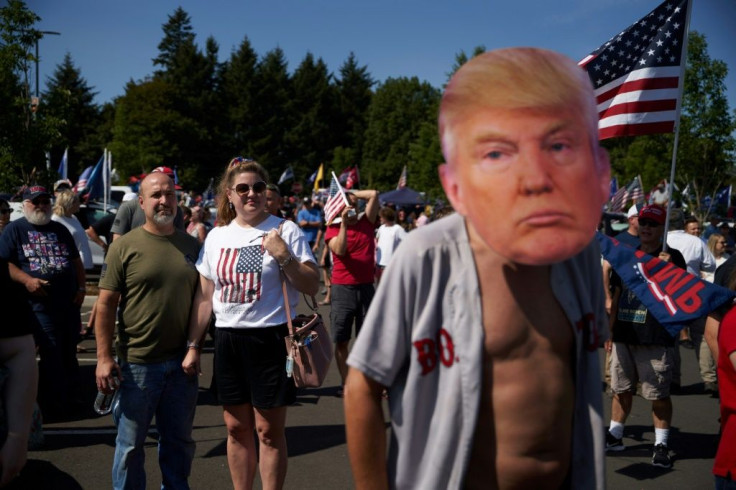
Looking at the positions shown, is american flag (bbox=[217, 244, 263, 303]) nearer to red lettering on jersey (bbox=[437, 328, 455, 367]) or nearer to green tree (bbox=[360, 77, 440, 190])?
red lettering on jersey (bbox=[437, 328, 455, 367])

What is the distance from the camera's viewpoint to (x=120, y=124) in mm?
47938

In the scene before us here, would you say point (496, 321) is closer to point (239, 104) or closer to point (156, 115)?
point (156, 115)

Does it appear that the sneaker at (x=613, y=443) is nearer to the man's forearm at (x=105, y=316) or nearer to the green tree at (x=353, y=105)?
the man's forearm at (x=105, y=316)

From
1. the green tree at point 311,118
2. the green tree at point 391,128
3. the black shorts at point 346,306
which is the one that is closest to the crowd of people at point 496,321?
the black shorts at point 346,306

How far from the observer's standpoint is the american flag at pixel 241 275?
12.5 feet

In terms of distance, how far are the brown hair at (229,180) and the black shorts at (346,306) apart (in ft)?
9.22

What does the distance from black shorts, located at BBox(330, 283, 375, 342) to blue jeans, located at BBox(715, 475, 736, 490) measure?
4355 millimetres

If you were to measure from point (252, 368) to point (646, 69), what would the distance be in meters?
4.33

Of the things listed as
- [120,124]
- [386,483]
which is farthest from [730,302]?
[120,124]

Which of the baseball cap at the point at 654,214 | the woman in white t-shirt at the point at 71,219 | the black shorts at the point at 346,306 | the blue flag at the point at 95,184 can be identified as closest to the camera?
the baseball cap at the point at 654,214

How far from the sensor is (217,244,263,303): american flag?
381 cm

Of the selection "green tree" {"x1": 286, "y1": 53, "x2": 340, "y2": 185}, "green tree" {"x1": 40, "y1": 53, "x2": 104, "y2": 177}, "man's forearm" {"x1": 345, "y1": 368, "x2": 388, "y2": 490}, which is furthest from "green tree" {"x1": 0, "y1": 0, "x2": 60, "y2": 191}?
"green tree" {"x1": 286, "y1": 53, "x2": 340, "y2": 185}

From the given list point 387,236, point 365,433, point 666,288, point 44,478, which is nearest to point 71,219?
point 44,478

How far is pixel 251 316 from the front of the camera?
3818 millimetres
